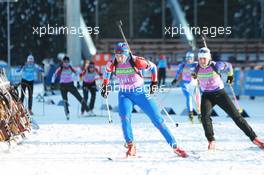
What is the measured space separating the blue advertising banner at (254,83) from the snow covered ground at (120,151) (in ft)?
23.2

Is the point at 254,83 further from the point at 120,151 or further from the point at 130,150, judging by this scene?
the point at 130,150

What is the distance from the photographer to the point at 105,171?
9.19 m

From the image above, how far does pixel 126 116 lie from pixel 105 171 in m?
1.71

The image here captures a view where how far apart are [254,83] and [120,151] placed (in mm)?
14388

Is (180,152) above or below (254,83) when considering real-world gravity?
below

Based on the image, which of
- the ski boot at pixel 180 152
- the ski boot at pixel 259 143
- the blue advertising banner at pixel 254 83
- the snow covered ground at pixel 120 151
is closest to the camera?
the snow covered ground at pixel 120 151

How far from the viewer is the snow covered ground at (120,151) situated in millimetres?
9312

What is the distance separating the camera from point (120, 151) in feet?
37.7

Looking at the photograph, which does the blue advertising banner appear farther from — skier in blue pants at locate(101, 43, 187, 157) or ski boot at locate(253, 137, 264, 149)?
skier in blue pants at locate(101, 43, 187, 157)

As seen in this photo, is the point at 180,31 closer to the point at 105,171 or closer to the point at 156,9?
the point at 156,9

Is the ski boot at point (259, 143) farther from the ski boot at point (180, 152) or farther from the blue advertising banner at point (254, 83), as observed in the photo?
the blue advertising banner at point (254, 83)

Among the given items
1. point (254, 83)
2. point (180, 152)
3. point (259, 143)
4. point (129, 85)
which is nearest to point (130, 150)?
point (180, 152)

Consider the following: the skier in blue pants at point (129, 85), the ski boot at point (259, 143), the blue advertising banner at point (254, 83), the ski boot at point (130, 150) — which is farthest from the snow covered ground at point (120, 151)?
the blue advertising banner at point (254, 83)

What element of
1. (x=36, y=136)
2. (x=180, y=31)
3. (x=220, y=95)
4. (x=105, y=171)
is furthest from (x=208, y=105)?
(x=180, y=31)
